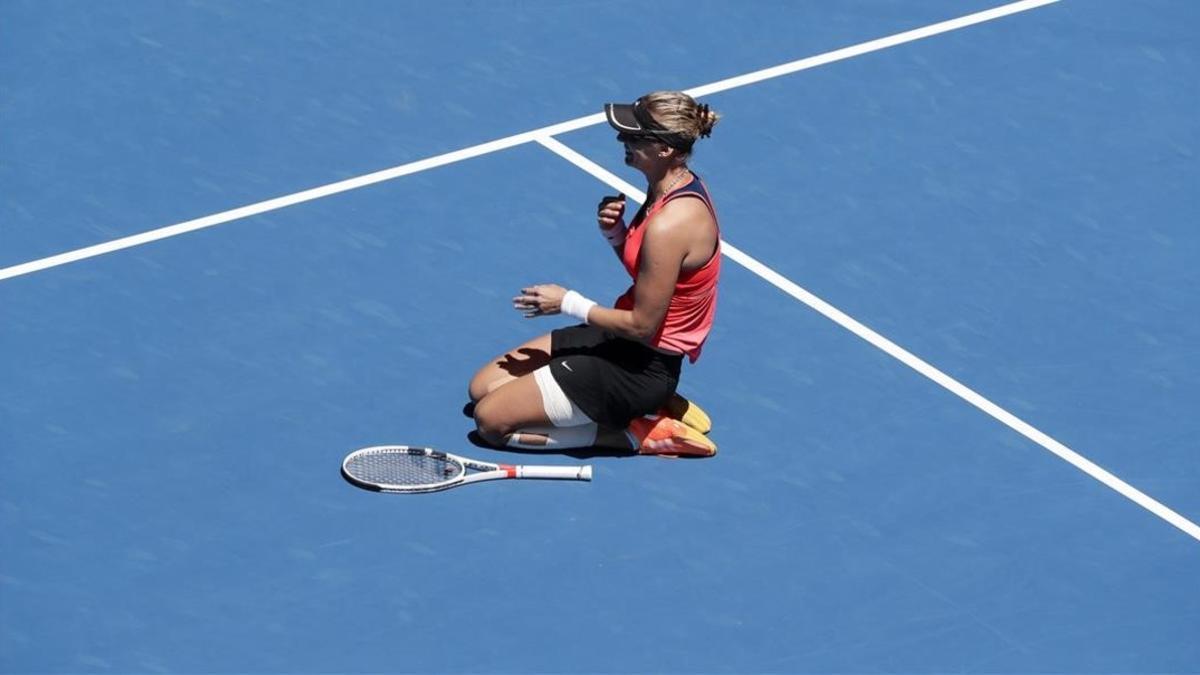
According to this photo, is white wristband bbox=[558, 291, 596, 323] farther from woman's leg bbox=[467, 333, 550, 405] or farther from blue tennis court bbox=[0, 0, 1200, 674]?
blue tennis court bbox=[0, 0, 1200, 674]

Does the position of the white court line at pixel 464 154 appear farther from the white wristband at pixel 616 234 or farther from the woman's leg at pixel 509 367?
the white wristband at pixel 616 234

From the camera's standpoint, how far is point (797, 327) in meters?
11.7

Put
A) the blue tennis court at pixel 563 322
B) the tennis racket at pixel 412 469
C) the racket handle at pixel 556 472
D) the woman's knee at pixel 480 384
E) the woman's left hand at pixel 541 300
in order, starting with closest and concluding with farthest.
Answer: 1. the blue tennis court at pixel 563 322
2. the woman's left hand at pixel 541 300
3. the tennis racket at pixel 412 469
4. the racket handle at pixel 556 472
5. the woman's knee at pixel 480 384

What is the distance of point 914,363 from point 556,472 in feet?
7.06

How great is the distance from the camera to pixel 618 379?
1046 centimetres

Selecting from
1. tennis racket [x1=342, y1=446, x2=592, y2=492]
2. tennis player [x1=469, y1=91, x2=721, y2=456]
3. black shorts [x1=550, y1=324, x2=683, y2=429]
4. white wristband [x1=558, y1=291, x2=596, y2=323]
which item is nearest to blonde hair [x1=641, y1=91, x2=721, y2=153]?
tennis player [x1=469, y1=91, x2=721, y2=456]

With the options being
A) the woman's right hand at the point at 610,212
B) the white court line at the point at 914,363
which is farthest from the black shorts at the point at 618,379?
the white court line at the point at 914,363

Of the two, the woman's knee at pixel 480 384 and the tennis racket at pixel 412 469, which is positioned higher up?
the woman's knee at pixel 480 384

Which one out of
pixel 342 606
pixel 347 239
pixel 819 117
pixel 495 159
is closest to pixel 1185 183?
pixel 819 117

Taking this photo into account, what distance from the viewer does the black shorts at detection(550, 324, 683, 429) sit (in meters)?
10.5

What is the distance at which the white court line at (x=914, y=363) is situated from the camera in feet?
34.8

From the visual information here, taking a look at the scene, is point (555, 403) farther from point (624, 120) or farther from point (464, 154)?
point (464, 154)

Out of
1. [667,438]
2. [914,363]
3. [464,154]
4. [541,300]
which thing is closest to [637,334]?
[541,300]

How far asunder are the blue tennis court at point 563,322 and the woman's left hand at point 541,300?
0.86 meters
